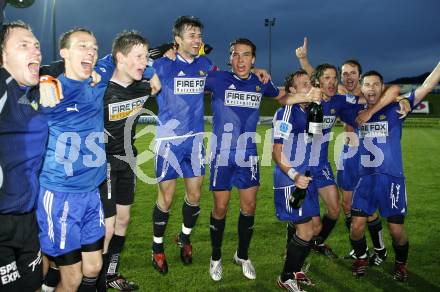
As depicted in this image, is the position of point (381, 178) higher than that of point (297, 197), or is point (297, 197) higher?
point (381, 178)

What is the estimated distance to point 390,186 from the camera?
4938mm

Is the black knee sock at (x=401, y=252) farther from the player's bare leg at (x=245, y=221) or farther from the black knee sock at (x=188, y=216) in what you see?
the black knee sock at (x=188, y=216)

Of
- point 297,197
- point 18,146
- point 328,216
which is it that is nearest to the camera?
point 18,146

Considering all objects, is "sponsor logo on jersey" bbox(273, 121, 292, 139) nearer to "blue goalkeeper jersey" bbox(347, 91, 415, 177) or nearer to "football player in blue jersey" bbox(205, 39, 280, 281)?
"football player in blue jersey" bbox(205, 39, 280, 281)

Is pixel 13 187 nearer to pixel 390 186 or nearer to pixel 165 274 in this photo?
pixel 165 274

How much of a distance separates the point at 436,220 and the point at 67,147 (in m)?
6.47

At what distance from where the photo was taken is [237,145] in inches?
211

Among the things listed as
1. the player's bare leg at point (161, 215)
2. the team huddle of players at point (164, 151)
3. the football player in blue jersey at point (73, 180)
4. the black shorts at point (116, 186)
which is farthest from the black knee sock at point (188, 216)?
the football player in blue jersey at point (73, 180)

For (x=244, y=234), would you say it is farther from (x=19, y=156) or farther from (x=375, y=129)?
(x=19, y=156)

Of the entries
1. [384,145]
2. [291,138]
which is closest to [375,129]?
[384,145]

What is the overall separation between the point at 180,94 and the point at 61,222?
2.43 metres

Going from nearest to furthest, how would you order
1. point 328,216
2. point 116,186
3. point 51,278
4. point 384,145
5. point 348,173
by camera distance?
1. point 51,278
2. point 116,186
3. point 384,145
4. point 328,216
5. point 348,173

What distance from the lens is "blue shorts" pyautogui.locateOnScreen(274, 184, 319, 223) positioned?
15.1 feet

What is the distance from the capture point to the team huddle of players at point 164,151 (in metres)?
3.10
